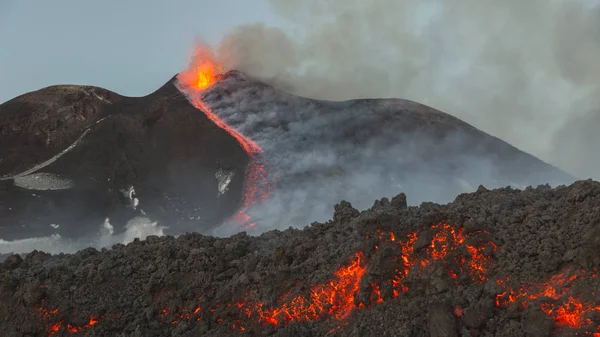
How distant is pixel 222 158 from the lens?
99.8 feet

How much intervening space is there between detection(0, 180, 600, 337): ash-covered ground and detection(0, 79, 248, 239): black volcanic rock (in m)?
13.9

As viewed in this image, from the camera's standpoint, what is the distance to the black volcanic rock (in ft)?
88.0

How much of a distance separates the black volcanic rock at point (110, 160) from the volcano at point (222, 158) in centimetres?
7

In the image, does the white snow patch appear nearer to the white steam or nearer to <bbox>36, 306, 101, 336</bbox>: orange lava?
the white steam

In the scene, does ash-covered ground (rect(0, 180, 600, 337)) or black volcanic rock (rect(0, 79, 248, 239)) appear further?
black volcanic rock (rect(0, 79, 248, 239))

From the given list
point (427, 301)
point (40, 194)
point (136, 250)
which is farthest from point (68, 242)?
point (427, 301)

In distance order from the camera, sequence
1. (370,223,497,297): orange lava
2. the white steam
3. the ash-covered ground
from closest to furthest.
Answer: the ash-covered ground < (370,223,497,297): orange lava < the white steam

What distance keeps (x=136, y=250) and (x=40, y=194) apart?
18184mm

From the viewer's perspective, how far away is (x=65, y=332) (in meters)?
10.9

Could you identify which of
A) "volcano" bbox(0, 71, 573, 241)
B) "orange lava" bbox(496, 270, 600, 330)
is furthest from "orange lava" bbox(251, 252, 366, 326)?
"volcano" bbox(0, 71, 573, 241)

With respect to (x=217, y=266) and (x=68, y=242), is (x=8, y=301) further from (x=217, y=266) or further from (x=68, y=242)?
(x=68, y=242)

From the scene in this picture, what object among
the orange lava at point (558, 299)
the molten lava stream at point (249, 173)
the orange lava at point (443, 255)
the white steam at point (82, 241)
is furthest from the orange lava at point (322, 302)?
the white steam at point (82, 241)

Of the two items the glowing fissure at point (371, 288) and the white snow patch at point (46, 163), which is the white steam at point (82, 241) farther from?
the glowing fissure at point (371, 288)

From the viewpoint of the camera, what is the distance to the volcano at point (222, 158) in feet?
88.5
